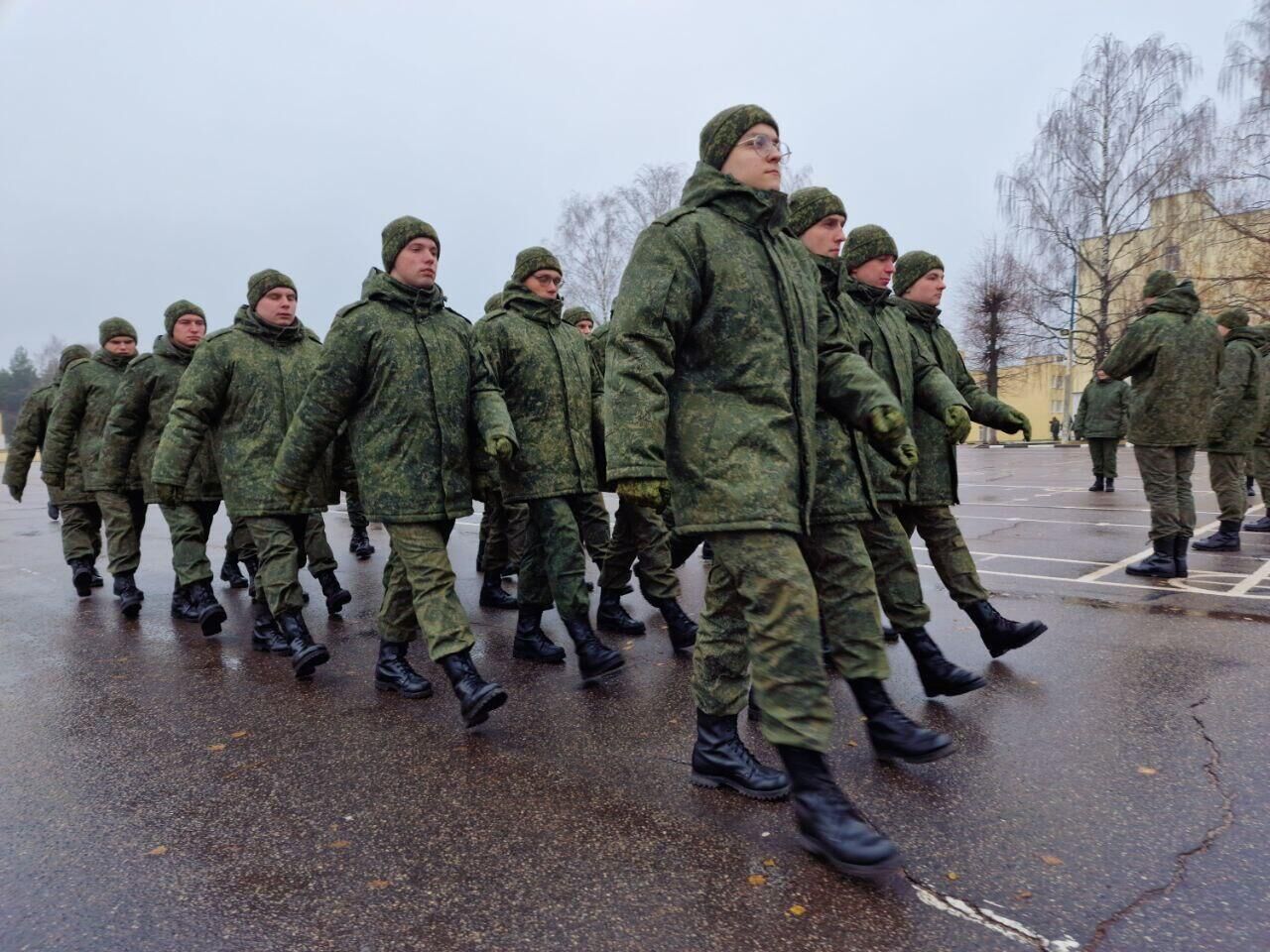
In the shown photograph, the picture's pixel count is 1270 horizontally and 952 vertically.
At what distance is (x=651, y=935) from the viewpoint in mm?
2268

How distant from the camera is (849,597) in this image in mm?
3270

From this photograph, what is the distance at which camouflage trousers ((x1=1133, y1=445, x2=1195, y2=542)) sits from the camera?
6633 mm

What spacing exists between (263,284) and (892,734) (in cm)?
433

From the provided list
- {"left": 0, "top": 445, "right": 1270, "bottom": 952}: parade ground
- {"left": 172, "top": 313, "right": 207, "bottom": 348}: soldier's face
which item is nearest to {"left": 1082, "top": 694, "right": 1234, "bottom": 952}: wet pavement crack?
{"left": 0, "top": 445, "right": 1270, "bottom": 952}: parade ground

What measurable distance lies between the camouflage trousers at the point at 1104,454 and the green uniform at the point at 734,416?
11.6 metres

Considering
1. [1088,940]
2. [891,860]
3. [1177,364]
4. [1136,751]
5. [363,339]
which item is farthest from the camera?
[1177,364]

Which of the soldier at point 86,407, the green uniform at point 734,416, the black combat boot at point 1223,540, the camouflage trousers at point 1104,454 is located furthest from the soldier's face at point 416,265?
the camouflage trousers at point 1104,454

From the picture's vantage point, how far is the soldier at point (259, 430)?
16.5ft

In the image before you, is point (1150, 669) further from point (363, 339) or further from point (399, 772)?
point (363, 339)

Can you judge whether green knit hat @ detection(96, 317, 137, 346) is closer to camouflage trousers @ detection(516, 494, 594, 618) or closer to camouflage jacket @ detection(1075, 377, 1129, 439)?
camouflage trousers @ detection(516, 494, 594, 618)

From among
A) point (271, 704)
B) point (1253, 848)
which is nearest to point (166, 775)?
point (271, 704)

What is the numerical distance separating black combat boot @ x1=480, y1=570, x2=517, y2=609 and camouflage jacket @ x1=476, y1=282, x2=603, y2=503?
6.47 feet

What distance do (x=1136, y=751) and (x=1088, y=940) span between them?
137 centimetres

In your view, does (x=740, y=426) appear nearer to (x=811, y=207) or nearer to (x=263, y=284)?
(x=811, y=207)
